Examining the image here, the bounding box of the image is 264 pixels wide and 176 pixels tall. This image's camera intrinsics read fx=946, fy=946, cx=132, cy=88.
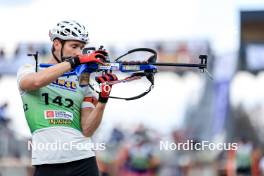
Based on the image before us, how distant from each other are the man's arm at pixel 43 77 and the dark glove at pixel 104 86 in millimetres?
362

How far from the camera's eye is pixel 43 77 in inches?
266

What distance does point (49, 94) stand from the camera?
23.2 feet

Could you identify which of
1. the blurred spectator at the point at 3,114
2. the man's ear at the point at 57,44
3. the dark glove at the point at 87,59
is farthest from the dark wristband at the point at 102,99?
the blurred spectator at the point at 3,114

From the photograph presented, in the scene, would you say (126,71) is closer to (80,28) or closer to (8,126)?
(80,28)

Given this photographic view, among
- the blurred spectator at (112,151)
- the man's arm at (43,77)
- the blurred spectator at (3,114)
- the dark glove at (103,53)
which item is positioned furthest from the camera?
the blurred spectator at (112,151)

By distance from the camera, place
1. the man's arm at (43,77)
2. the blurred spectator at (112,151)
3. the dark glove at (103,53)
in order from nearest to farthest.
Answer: the man's arm at (43,77) < the dark glove at (103,53) < the blurred spectator at (112,151)

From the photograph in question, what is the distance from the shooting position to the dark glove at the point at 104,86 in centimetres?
693

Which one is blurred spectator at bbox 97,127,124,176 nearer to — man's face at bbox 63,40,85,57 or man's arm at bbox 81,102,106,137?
man's arm at bbox 81,102,106,137

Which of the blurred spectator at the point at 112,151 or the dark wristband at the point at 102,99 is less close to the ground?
the dark wristband at the point at 102,99

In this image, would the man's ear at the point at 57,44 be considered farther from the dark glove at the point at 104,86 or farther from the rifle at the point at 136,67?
the dark glove at the point at 104,86

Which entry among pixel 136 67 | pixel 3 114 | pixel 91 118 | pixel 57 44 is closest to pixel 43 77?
pixel 57 44

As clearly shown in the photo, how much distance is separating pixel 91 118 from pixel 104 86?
30 cm

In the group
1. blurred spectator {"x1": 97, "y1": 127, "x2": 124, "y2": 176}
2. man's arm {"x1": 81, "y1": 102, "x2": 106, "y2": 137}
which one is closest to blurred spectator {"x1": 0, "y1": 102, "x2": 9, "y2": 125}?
blurred spectator {"x1": 97, "y1": 127, "x2": 124, "y2": 176}

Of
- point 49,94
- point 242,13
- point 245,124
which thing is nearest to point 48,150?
point 49,94
